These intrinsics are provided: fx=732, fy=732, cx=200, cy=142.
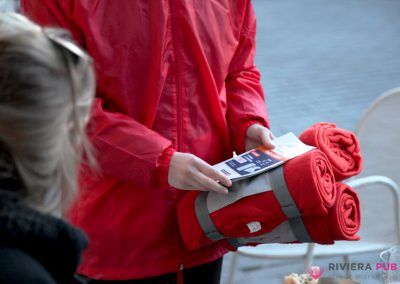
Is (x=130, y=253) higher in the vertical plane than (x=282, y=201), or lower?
lower

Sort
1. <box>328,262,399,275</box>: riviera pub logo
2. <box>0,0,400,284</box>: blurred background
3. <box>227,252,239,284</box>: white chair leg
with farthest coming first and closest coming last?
<box>0,0,400,284</box>: blurred background, <box>227,252,239,284</box>: white chair leg, <box>328,262,399,275</box>: riviera pub logo

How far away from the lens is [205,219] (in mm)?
1751

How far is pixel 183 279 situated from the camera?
1893mm

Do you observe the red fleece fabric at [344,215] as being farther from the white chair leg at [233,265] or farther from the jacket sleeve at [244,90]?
the white chair leg at [233,265]

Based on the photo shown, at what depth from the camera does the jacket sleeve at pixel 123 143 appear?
5.57 ft

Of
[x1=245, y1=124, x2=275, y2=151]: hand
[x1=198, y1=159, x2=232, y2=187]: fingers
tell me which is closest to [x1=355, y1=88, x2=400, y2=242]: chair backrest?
[x1=245, y1=124, x2=275, y2=151]: hand

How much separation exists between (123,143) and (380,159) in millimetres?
1249

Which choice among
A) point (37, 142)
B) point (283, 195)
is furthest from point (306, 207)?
point (37, 142)

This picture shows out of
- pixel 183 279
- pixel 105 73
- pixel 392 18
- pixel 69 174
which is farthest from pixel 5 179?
pixel 392 18

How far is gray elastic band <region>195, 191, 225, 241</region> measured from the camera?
68.9 inches

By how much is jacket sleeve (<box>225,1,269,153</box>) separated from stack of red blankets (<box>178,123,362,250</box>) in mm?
174

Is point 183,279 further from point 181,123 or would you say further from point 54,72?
point 54,72

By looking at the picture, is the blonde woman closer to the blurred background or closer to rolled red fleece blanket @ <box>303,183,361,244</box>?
rolled red fleece blanket @ <box>303,183,361,244</box>

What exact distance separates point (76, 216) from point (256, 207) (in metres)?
0.46
